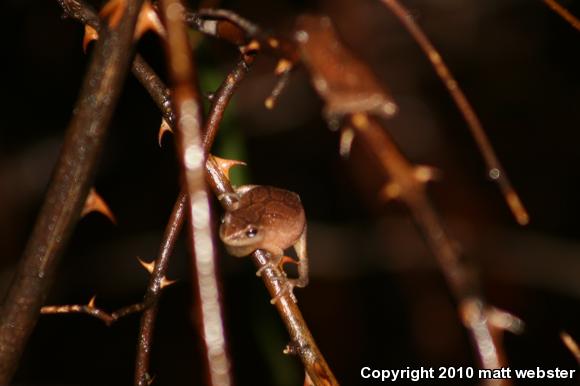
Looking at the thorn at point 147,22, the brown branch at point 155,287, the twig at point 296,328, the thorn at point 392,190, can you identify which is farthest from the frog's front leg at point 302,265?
the thorn at point 392,190

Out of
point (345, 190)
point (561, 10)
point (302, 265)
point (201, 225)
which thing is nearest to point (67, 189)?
point (201, 225)

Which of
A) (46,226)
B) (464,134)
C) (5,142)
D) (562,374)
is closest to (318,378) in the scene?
(46,226)

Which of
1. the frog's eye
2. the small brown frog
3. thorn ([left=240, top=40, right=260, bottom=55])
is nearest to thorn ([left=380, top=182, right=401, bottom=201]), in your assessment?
thorn ([left=240, top=40, right=260, bottom=55])

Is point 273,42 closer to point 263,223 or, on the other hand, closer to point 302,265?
point 263,223

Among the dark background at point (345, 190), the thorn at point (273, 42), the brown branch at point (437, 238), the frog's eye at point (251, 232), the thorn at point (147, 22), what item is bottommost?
the brown branch at point (437, 238)

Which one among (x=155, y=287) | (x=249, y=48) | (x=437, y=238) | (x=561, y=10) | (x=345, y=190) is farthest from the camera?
(x=345, y=190)

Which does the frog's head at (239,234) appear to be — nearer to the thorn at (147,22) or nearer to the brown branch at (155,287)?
the brown branch at (155,287)
